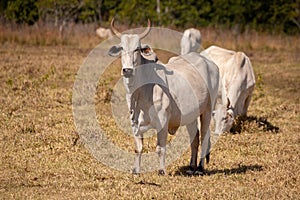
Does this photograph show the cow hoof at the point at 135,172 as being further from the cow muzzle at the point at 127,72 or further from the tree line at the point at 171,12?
the tree line at the point at 171,12

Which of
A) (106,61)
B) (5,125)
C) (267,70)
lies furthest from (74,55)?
(5,125)

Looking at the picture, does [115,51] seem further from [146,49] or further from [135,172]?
[135,172]

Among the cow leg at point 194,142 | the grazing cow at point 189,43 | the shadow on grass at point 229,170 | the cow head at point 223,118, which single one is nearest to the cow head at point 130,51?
the cow leg at point 194,142

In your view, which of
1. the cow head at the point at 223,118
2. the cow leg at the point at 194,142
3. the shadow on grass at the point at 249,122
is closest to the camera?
the cow leg at the point at 194,142

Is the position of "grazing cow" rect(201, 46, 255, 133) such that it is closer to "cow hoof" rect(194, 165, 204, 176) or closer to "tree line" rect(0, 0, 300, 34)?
"cow hoof" rect(194, 165, 204, 176)

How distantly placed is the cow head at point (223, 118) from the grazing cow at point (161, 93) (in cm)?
201

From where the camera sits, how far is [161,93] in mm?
6852

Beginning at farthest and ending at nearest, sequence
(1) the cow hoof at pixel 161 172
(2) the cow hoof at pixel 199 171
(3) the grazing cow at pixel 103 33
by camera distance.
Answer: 1. (3) the grazing cow at pixel 103 33
2. (2) the cow hoof at pixel 199 171
3. (1) the cow hoof at pixel 161 172

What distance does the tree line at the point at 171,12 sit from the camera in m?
27.6

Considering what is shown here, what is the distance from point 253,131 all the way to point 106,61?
8102 millimetres

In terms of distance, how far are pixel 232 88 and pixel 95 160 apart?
3285 millimetres

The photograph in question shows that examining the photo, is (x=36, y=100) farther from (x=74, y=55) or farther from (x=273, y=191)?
(x=74, y=55)

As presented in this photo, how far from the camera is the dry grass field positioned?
21.0 ft

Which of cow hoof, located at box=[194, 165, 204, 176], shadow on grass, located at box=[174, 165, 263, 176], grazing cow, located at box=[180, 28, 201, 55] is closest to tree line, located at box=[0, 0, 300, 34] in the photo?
grazing cow, located at box=[180, 28, 201, 55]
